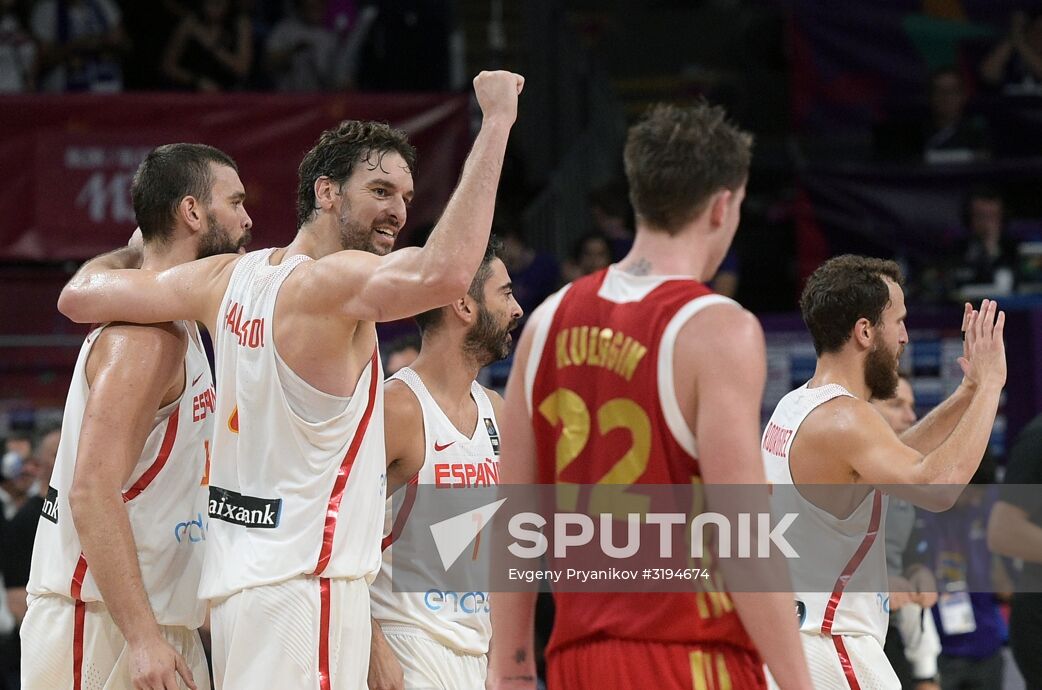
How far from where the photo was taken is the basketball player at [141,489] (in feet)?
14.7

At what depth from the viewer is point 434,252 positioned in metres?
3.85

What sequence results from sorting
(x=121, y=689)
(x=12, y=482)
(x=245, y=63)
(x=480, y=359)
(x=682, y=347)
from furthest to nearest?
(x=245, y=63), (x=12, y=482), (x=480, y=359), (x=121, y=689), (x=682, y=347)

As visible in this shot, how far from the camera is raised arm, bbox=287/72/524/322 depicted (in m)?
3.85

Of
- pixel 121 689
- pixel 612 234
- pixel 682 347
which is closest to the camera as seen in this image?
pixel 682 347

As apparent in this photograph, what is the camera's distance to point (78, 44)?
12914 mm

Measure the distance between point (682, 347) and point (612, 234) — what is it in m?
8.56

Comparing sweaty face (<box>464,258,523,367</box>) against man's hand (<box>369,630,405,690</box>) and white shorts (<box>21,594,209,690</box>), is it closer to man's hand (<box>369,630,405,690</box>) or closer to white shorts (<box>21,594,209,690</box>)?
man's hand (<box>369,630,405,690</box>)

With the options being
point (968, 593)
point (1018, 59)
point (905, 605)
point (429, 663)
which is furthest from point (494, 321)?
point (1018, 59)

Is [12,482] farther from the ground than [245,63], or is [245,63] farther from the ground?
[245,63]

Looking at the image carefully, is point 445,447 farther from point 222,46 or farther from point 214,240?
point 222,46

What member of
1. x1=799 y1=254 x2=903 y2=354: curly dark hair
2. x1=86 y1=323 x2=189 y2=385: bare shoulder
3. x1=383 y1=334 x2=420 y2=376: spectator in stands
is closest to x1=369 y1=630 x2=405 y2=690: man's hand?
x1=86 y1=323 x2=189 y2=385: bare shoulder

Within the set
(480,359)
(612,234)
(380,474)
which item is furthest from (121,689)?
(612,234)

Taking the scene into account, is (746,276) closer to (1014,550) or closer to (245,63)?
(245,63)

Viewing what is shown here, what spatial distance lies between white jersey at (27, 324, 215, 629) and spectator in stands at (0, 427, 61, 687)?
3.70m
